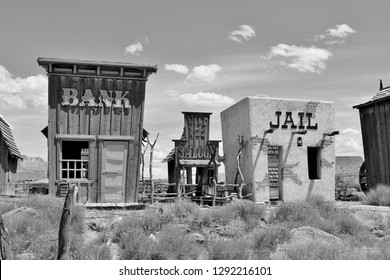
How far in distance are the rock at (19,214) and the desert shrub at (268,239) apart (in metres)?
6.98

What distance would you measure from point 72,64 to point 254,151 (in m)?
8.51

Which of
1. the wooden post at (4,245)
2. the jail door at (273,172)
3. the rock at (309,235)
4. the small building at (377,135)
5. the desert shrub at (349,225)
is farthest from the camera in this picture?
the jail door at (273,172)

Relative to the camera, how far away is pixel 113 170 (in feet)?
57.2

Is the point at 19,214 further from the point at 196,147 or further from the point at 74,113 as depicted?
the point at 196,147

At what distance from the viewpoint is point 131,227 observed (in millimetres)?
13141

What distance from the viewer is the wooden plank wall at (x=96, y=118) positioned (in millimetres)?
17047

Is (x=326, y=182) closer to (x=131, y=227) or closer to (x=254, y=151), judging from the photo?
(x=254, y=151)

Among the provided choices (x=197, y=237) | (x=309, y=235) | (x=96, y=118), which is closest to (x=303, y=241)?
(x=309, y=235)

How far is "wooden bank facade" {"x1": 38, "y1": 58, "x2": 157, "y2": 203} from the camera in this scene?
17031mm

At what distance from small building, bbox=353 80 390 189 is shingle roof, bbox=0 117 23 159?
17914mm

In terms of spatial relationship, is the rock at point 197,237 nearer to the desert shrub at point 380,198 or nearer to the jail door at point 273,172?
the desert shrub at point 380,198

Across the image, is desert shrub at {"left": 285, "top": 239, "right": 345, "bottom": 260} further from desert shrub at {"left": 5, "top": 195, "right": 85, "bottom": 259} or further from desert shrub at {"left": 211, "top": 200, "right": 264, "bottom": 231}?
desert shrub at {"left": 5, "top": 195, "right": 85, "bottom": 259}

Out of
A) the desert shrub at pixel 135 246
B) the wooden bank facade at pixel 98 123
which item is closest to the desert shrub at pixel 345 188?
the wooden bank facade at pixel 98 123

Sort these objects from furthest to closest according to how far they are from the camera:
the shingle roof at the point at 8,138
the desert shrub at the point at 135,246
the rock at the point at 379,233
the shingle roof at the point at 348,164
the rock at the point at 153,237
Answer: the shingle roof at the point at 348,164 < the shingle roof at the point at 8,138 < the rock at the point at 379,233 < the rock at the point at 153,237 < the desert shrub at the point at 135,246
